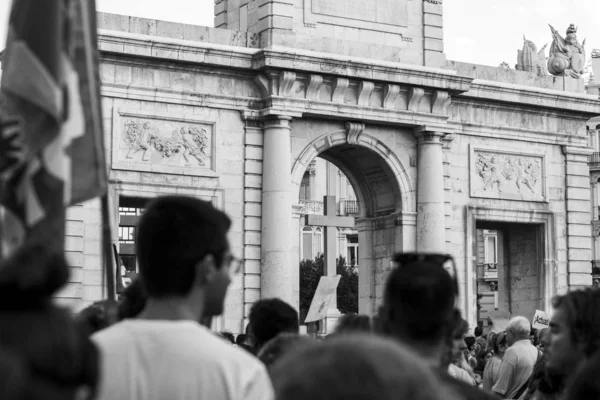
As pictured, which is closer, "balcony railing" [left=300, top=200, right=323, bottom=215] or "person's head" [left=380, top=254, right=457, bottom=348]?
"person's head" [left=380, top=254, right=457, bottom=348]

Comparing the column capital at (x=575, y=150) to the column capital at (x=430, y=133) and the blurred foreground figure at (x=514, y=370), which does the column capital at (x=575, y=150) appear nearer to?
the column capital at (x=430, y=133)

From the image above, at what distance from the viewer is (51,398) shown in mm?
2752

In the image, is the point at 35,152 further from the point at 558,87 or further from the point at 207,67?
the point at 558,87

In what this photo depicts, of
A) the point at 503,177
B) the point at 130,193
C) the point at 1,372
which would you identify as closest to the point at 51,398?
the point at 1,372

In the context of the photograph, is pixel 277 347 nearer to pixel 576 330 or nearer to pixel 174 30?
pixel 576 330

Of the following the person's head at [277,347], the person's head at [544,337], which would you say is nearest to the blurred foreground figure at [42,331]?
the person's head at [277,347]

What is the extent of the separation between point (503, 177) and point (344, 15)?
5.78m

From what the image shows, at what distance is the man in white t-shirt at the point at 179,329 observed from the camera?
3.80m

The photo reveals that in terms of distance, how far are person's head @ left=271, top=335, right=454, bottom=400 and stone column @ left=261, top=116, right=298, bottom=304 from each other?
20865 mm

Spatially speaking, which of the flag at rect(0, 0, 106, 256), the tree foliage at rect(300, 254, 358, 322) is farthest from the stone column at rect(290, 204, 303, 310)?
the tree foliage at rect(300, 254, 358, 322)

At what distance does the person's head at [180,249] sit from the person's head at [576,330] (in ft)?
5.85

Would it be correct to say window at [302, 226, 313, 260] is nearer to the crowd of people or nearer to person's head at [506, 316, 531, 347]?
person's head at [506, 316, 531, 347]

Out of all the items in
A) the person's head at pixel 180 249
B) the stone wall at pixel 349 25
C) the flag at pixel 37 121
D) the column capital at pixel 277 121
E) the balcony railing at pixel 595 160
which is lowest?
the person's head at pixel 180 249

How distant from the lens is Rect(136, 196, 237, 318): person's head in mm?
4109
